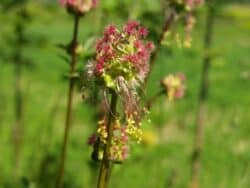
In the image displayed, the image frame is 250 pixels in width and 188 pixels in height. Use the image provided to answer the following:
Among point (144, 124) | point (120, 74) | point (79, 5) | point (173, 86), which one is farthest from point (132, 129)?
point (144, 124)

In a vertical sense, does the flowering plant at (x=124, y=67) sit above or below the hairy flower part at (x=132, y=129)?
above

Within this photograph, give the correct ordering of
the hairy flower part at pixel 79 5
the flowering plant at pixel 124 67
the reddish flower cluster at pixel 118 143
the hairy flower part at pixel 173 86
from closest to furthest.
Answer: the flowering plant at pixel 124 67
the reddish flower cluster at pixel 118 143
the hairy flower part at pixel 79 5
the hairy flower part at pixel 173 86

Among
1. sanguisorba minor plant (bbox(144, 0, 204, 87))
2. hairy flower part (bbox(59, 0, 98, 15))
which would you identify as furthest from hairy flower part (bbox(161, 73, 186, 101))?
hairy flower part (bbox(59, 0, 98, 15))

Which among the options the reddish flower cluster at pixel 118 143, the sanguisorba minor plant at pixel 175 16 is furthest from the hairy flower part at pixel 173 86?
the reddish flower cluster at pixel 118 143

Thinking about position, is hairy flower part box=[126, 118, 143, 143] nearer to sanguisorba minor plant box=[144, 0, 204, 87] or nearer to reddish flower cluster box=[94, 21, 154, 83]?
reddish flower cluster box=[94, 21, 154, 83]

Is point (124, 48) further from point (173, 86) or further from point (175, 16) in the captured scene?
point (173, 86)

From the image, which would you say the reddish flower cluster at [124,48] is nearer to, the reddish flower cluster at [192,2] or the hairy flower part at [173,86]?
the reddish flower cluster at [192,2]
